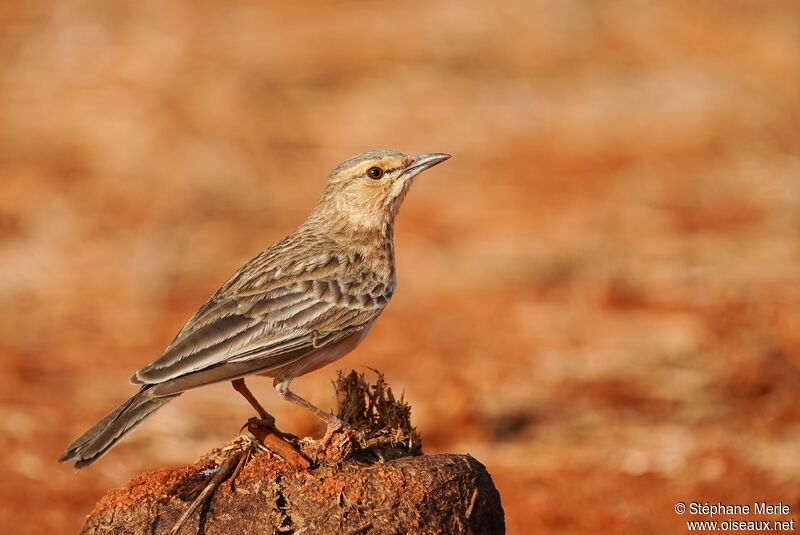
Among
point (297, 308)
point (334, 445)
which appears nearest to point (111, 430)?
point (334, 445)

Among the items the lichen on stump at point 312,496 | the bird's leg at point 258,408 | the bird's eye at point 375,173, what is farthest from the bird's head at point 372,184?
the lichen on stump at point 312,496

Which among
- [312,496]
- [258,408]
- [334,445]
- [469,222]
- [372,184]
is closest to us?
[312,496]

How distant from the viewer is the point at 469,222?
15711 mm

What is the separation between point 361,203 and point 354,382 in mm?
1662

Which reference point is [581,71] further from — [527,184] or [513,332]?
[513,332]

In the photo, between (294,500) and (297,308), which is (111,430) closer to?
(294,500)

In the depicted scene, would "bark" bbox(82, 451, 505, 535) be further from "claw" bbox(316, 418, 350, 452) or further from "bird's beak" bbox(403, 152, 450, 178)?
"bird's beak" bbox(403, 152, 450, 178)

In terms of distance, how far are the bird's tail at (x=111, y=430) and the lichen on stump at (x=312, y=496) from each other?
0.78 ft

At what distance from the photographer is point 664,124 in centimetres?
1888

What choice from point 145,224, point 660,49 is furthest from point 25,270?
point 660,49

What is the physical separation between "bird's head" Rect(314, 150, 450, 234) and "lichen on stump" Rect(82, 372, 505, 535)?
2.01 meters

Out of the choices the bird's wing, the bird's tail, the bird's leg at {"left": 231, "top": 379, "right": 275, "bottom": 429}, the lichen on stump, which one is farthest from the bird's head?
→ the bird's tail

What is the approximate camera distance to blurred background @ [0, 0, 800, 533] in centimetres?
1012

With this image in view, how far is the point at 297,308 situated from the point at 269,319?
23 centimetres
